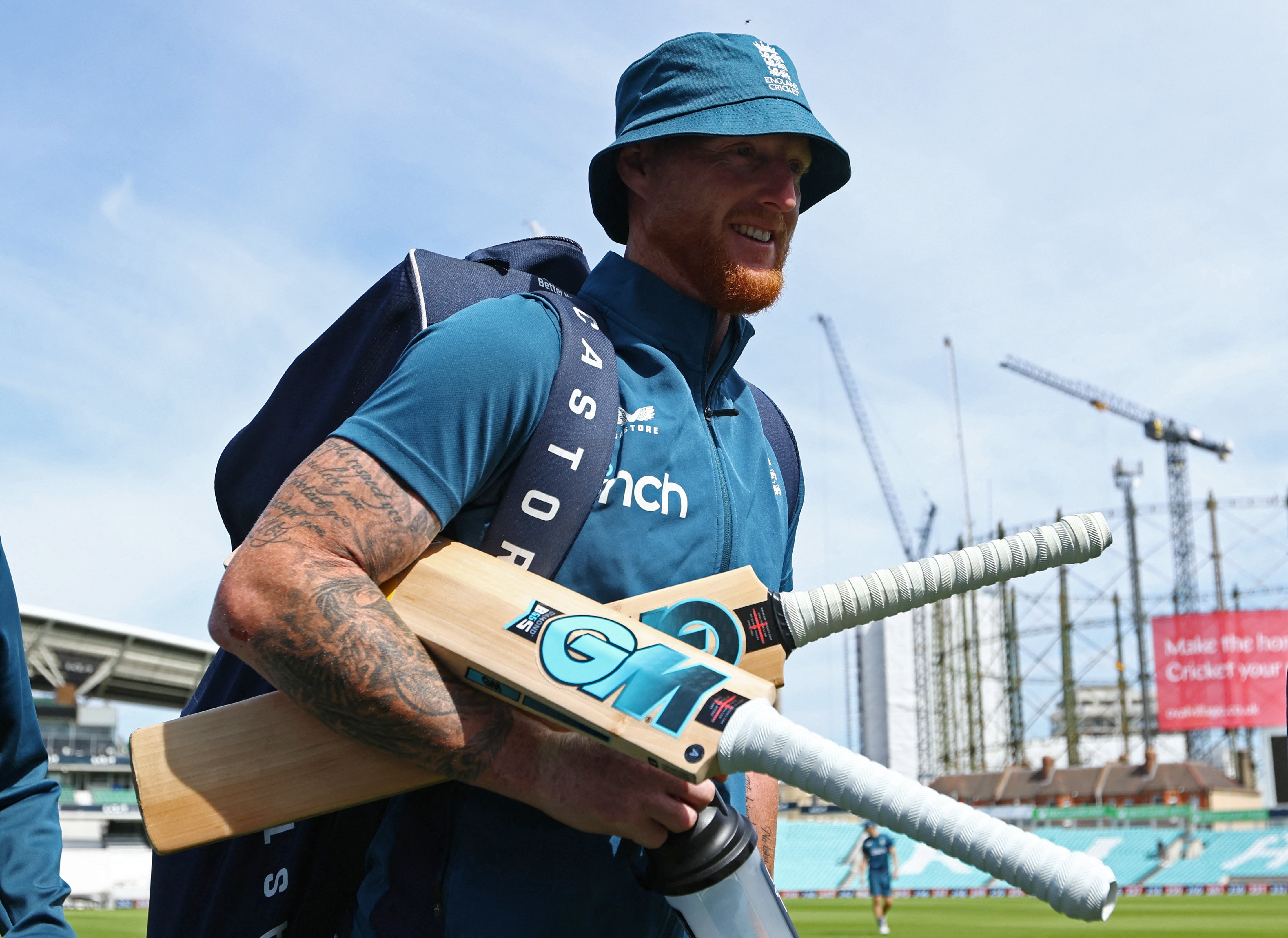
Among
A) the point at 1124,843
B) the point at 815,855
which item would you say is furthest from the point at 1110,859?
the point at 815,855

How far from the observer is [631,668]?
5.49 feet

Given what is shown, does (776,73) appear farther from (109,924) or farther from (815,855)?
(815,855)

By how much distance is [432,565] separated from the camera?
1.90 meters

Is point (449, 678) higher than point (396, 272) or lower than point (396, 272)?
lower

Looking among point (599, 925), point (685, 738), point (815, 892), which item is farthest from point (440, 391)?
point (815, 892)

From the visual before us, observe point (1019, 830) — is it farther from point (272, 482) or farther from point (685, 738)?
point (272, 482)

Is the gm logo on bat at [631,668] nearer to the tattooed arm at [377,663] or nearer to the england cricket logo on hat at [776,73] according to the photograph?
the tattooed arm at [377,663]

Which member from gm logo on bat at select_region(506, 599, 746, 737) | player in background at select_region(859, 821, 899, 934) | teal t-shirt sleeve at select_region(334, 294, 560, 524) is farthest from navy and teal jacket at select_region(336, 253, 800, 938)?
player in background at select_region(859, 821, 899, 934)

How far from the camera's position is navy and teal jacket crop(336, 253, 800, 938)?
189cm

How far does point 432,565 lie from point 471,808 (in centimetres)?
42

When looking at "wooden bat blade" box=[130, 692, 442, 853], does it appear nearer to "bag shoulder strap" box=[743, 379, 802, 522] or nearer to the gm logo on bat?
the gm logo on bat

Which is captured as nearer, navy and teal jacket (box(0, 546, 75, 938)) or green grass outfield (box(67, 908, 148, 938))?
navy and teal jacket (box(0, 546, 75, 938))

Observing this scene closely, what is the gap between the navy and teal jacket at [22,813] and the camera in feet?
7.00

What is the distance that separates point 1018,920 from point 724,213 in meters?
22.2
